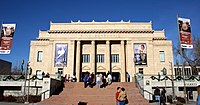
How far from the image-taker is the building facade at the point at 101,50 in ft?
135

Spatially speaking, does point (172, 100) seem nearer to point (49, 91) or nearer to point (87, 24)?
point (49, 91)

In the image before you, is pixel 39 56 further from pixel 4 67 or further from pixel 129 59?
pixel 129 59

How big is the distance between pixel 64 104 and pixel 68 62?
24.6 m

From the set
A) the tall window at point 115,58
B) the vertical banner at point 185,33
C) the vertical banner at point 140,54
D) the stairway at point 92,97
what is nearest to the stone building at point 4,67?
the tall window at point 115,58

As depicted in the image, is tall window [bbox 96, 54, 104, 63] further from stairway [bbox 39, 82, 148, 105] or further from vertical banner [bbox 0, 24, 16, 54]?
vertical banner [bbox 0, 24, 16, 54]

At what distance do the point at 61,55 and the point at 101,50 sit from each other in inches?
346

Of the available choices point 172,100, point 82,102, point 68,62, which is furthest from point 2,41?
point 68,62

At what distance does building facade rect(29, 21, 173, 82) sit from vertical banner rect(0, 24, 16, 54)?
2244cm

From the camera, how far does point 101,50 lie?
4372 cm

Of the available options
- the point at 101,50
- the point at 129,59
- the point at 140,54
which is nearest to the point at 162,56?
the point at 140,54

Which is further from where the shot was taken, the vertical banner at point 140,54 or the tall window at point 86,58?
the tall window at point 86,58

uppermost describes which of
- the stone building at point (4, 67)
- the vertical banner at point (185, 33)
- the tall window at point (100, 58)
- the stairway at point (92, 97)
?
the vertical banner at point (185, 33)

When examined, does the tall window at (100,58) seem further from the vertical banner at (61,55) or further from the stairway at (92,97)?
the stairway at (92,97)

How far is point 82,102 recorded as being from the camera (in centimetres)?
1733
